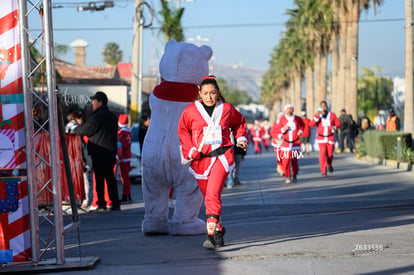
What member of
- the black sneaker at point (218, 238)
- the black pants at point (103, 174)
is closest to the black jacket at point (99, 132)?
the black pants at point (103, 174)

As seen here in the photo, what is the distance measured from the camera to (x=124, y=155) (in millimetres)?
15156

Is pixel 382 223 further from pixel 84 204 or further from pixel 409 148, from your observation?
pixel 409 148

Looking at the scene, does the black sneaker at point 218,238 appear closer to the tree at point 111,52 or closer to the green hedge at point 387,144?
the green hedge at point 387,144

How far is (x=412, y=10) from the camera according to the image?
81.7ft

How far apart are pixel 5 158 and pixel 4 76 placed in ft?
2.43

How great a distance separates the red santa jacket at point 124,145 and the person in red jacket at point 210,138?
21.5 feet

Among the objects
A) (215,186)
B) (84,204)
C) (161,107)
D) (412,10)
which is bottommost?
(84,204)

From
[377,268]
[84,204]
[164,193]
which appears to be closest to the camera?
[377,268]

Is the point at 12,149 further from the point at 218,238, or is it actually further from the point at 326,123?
the point at 326,123

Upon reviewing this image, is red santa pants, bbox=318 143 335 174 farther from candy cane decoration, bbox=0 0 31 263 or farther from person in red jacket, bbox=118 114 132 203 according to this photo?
candy cane decoration, bbox=0 0 31 263

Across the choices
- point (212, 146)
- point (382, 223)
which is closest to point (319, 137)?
point (382, 223)

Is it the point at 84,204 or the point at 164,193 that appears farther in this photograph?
the point at 84,204

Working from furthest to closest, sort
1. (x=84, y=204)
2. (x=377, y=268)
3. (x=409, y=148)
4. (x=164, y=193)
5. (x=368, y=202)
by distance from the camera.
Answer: (x=409, y=148)
(x=84, y=204)
(x=368, y=202)
(x=164, y=193)
(x=377, y=268)

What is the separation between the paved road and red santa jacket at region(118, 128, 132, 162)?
0.90 meters
